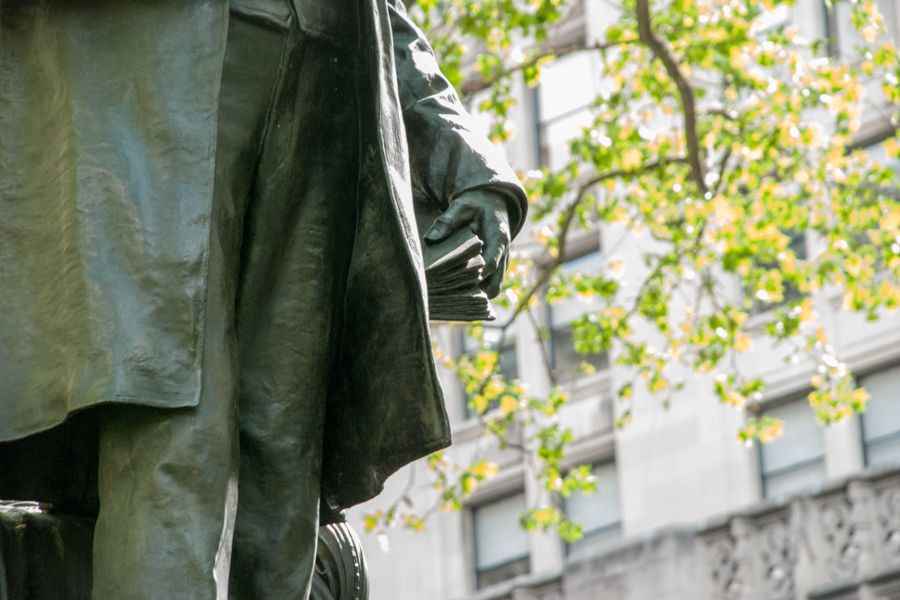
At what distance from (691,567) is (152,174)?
72.0ft

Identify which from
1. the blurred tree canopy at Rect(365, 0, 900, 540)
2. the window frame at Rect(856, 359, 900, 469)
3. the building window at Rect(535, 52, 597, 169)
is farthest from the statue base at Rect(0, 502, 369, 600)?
the building window at Rect(535, 52, 597, 169)

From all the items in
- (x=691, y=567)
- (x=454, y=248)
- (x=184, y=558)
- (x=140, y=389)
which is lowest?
(x=184, y=558)

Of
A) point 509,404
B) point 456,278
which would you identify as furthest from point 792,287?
point 456,278

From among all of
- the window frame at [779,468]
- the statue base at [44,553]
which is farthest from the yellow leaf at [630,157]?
the statue base at [44,553]

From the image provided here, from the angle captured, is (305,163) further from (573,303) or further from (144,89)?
(573,303)

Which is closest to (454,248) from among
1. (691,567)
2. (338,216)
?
(338,216)

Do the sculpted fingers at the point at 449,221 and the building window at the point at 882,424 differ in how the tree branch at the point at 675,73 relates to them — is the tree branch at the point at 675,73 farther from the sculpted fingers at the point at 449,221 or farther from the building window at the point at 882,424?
the sculpted fingers at the point at 449,221

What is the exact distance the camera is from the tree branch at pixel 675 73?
15594mm

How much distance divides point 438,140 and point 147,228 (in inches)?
31.6

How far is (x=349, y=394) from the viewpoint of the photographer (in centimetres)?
468

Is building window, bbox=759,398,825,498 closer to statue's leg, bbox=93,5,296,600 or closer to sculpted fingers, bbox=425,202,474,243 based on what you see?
sculpted fingers, bbox=425,202,474,243

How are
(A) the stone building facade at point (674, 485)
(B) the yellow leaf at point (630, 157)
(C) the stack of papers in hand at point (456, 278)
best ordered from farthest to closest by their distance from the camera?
(A) the stone building facade at point (674, 485)
(B) the yellow leaf at point (630, 157)
(C) the stack of papers in hand at point (456, 278)

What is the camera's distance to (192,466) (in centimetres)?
423

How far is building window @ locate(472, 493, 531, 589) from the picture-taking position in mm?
29344
